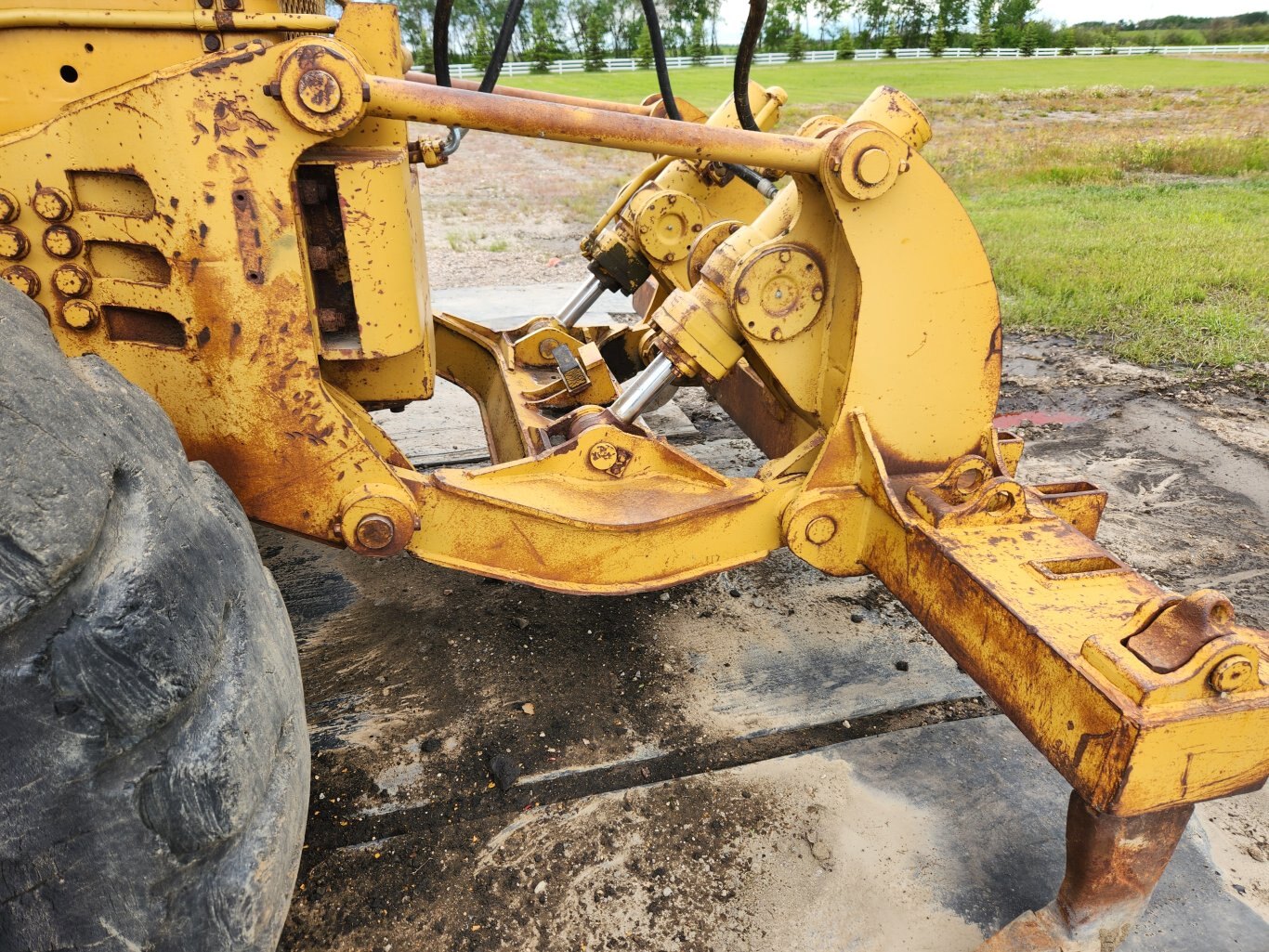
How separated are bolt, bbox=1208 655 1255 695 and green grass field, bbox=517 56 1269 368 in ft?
14.7

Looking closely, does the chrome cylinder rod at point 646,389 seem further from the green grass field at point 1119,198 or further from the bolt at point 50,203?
the green grass field at point 1119,198

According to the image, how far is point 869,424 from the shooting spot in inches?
87.7

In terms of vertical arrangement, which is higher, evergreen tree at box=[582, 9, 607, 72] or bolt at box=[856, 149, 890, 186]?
evergreen tree at box=[582, 9, 607, 72]

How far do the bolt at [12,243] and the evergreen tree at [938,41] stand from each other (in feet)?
195

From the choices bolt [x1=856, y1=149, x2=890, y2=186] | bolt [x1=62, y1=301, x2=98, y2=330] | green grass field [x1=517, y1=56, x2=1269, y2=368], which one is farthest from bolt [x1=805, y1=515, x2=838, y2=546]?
green grass field [x1=517, y1=56, x2=1269, y2=368]

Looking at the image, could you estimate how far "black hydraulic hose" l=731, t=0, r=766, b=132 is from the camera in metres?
2.51

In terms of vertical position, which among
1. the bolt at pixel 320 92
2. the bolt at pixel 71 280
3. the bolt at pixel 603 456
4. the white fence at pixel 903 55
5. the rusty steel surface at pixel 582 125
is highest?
the white fence at pixel 903 55

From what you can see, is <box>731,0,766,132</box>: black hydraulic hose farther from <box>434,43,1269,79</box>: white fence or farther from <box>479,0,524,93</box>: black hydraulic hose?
→ <box>434,43,1269,79</box>: white fence

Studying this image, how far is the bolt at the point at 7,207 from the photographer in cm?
163

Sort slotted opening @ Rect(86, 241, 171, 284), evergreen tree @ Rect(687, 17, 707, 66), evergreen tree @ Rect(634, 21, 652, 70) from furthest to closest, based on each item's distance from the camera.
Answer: evergreen tree @ Rect(687, 17, 707, 66) < evergreen tree @ Rect(634, 21, 652, 70) < slotted opening @ Rect(86, 241, 171, 284)

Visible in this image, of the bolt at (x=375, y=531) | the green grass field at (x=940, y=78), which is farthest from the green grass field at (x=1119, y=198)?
→ the bolt at (x=375, y=531)

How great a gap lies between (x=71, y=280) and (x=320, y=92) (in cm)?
61

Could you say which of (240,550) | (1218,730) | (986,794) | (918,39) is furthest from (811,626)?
(918,39)

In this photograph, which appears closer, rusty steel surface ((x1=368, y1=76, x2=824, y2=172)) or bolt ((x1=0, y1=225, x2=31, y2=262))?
bolt ((x1=0, y1=225, x2=31, y2=262))
